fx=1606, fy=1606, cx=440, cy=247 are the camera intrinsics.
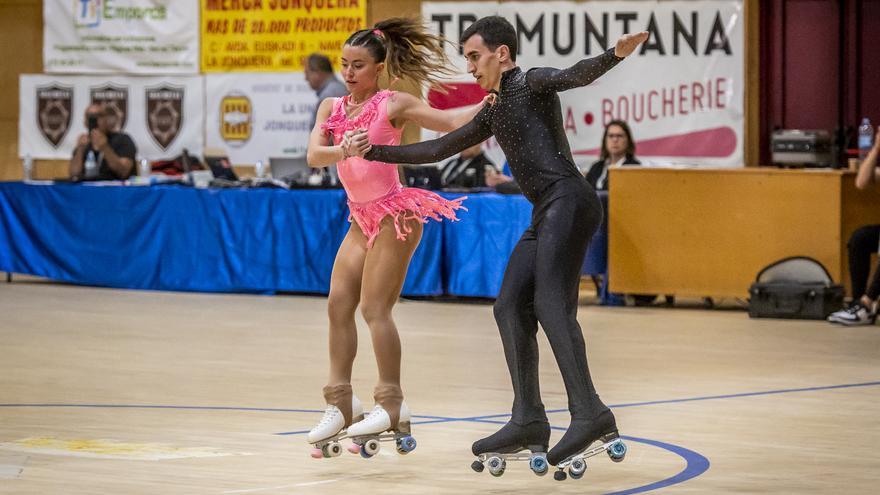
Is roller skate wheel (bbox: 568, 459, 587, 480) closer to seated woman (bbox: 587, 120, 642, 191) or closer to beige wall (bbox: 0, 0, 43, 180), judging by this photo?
seated woman (bbox: 587, 120, 642, 191)

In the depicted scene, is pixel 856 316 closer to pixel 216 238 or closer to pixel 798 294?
pixel 798 294

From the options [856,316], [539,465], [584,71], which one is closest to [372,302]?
[539,465]

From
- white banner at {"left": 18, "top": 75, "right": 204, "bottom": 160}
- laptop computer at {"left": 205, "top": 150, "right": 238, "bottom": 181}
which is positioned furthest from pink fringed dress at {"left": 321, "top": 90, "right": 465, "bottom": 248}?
white banner at {"left": 18, "top": 75, "right": 204, "bottom": 160}

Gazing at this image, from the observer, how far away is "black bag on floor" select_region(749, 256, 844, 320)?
1198 centimetres

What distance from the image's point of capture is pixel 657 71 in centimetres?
1462

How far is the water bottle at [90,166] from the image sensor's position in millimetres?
15188

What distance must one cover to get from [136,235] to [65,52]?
386 centimetres

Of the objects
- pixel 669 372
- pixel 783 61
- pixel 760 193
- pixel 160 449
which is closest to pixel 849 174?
pixel 760 193

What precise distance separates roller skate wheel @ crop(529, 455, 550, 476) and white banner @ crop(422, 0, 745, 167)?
891 cm

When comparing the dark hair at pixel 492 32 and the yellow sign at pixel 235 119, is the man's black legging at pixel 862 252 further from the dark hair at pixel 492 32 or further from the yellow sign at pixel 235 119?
the yellow sign at pixel 235 119

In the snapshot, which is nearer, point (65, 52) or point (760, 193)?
point (760, 193)

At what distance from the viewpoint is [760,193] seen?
12609mm

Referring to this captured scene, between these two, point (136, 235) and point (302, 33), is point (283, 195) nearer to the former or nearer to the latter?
point (136, 235)

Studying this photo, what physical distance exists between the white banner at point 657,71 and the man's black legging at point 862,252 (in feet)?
8.05
